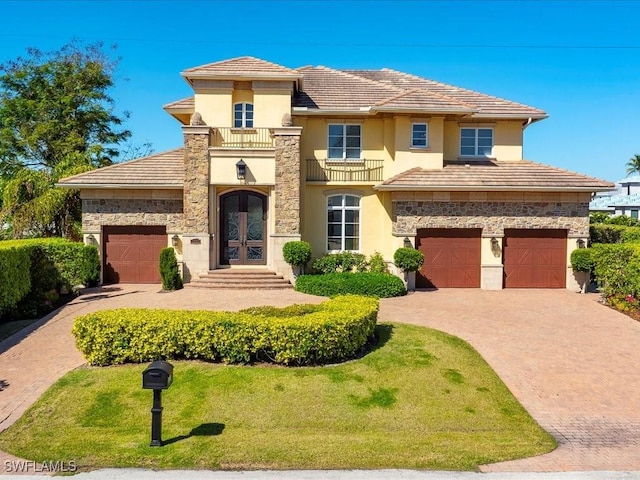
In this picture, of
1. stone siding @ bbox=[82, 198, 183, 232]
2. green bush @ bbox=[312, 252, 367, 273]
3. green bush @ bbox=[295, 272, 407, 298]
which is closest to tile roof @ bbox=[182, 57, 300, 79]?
stone siding @ bbox=[82, 198, 183, 232]

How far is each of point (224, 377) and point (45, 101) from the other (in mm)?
26813

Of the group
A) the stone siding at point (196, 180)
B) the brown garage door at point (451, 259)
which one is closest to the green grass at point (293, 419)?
the brown garage door at point (451, 259)

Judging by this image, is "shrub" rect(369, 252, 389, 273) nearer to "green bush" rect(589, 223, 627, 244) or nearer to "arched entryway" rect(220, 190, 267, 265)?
"arched entryway" rect(220, 190, 267, 265)

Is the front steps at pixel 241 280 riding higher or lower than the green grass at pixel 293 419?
higher

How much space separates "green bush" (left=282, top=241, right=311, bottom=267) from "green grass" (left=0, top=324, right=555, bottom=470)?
7.74m

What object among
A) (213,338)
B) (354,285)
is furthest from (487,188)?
(213,338)

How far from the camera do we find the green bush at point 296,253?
16.8 metres

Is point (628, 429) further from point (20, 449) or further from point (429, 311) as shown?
point (20, 449)

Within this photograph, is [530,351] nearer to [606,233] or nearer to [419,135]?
[419,135]

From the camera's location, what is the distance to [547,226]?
698 inches

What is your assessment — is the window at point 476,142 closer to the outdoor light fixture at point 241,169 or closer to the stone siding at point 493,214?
the stone siding at point 493,214

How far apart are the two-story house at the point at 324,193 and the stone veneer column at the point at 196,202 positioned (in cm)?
4

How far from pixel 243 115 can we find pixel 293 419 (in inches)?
552

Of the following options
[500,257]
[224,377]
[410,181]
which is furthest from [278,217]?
[224,377]
